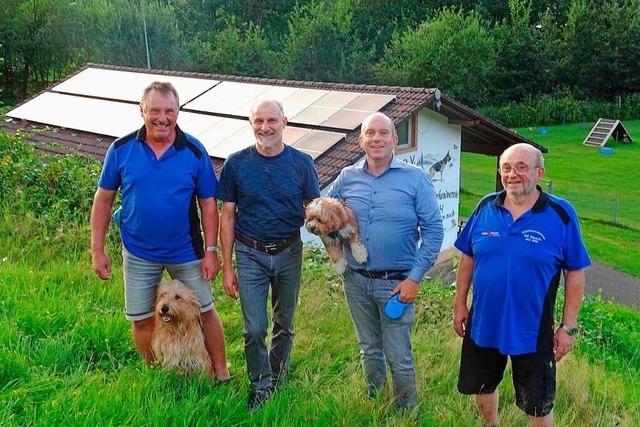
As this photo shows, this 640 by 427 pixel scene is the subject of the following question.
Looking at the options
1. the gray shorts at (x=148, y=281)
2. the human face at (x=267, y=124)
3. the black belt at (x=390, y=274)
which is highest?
the human face at (x=267, y=124)

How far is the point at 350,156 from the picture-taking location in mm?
10742

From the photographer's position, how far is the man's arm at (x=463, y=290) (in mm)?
3859

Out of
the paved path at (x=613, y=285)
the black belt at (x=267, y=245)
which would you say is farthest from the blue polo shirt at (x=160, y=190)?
the paved path at (x=613, y=285)

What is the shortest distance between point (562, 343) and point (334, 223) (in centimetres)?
143

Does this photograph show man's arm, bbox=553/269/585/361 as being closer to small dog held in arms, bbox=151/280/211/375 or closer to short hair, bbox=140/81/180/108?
small dog held in arms, bbox=151/280/211/375

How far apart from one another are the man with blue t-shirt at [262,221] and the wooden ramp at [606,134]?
32.5m

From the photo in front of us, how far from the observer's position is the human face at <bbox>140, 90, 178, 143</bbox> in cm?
383

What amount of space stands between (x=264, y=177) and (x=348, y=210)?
1.76 ft

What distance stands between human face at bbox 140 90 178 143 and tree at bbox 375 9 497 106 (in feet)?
124

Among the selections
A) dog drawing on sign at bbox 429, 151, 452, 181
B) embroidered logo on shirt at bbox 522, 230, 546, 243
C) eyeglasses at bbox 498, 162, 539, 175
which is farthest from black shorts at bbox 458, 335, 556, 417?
dog drawing on sign at bbox 429, 151, 452, 181

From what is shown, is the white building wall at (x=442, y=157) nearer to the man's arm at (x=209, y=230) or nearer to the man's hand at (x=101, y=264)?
the man's arm at (x=209, y=230)

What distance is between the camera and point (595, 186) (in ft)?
81.4

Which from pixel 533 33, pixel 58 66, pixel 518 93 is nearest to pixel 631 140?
pixel 518 93

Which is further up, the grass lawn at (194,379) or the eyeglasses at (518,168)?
the eyeglasses at (518,168)
